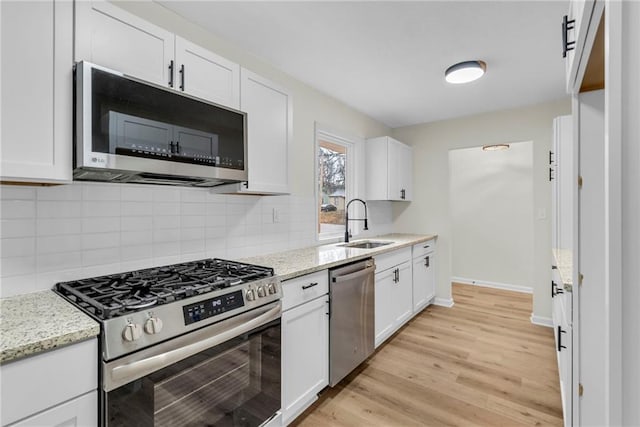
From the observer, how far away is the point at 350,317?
7.33 ft

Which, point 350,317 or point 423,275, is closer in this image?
point 350,317

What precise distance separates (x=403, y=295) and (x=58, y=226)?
2797 millimetres

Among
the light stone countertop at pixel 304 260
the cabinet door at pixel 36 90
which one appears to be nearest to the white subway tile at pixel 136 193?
the cabinet door at pixel 36 90

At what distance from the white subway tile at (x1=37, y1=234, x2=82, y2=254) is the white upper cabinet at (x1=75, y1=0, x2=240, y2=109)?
789 mm

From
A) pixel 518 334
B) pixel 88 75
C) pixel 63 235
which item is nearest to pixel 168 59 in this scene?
pixel 88 75

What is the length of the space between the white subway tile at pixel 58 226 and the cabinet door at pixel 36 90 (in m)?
0.35

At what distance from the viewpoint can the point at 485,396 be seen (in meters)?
2.09

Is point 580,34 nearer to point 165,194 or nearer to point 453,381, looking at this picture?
point 165,194

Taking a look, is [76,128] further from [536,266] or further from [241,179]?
[536,266]

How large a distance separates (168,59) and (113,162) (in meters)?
0.61

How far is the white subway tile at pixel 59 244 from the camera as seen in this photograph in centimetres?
137

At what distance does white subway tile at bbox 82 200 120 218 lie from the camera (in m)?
1.51

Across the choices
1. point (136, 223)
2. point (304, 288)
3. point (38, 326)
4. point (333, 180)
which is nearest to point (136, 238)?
point (136, 223)

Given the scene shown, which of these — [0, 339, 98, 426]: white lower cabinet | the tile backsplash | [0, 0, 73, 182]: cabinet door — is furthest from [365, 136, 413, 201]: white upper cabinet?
[0, 339, 98, 426]: white lower cabinet
